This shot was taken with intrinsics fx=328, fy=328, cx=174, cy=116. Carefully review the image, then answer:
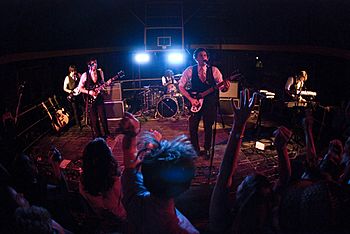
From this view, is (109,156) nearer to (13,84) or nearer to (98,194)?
(98,194)

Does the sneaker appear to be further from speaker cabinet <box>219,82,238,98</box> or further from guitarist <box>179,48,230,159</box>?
speaker cabinet <box>219,82,238,98</box>

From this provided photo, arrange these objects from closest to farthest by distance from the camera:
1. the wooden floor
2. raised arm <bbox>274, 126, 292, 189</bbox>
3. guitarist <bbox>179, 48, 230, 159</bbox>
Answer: raised arm <bbox>274, 126, 292, 189</bbox> → the wooden floor → guitarist <bbox>179, 48, 230, 159</bbox>

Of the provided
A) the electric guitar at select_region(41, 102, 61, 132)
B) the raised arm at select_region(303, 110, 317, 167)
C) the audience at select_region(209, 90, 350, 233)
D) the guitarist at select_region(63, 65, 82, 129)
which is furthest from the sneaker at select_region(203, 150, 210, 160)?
the audience at select_region(209, 90, 350, 233)

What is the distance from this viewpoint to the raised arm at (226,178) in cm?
185

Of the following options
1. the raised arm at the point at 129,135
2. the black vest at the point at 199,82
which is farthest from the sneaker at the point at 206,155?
the raised arm at the point at 129,135

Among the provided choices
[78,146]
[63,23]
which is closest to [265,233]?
[78,146]

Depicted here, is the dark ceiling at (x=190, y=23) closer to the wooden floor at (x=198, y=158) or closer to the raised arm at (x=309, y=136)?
the wooden floor at (x=198, y=158)

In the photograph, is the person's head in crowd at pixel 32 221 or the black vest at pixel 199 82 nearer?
the person's head in crowd at pixel 32 221

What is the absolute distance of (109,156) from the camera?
2.79 metres

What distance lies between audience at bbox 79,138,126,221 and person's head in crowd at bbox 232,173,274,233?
1161 mm

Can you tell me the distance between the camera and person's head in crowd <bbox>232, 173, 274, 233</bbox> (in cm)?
180

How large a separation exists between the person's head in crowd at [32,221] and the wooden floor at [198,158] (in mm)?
1526

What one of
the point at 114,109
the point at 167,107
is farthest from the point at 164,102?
the point at 114,109

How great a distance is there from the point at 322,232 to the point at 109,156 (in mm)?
1699
